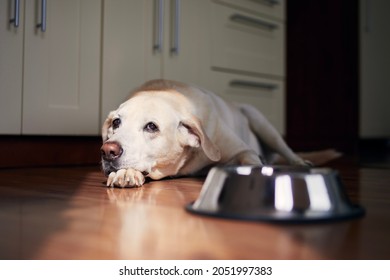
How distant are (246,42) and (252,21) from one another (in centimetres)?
14

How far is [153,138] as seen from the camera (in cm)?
170

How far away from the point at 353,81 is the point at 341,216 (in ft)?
11.8

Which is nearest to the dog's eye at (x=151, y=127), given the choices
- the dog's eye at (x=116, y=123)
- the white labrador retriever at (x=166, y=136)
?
the white labrador retriever at (x=166, y=136)

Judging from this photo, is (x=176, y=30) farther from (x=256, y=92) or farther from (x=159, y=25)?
(x=256, y=92)

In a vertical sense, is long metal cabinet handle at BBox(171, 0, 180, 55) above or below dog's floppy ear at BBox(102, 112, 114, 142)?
above

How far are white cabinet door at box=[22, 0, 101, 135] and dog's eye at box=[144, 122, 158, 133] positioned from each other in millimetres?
714

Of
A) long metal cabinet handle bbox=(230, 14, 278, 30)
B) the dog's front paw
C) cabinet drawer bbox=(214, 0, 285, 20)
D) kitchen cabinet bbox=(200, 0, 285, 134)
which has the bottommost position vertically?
the dog's front paw

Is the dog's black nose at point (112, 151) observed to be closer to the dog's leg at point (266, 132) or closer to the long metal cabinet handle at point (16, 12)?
the long metal cabinet handle at point (16, 12)

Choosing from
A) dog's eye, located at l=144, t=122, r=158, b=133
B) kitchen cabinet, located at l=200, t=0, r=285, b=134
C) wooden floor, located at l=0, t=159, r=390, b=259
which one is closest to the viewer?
wooden floor, located at l=0, t=159, r=390, b=259

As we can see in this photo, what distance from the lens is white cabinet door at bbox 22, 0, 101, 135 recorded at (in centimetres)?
216

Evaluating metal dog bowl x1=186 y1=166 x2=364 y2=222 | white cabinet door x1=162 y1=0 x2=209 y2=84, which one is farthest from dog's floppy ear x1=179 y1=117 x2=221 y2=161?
white cabinet door x1=162 y1=0 x2=209 y2=84

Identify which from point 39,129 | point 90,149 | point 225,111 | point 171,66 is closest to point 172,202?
point 225,111

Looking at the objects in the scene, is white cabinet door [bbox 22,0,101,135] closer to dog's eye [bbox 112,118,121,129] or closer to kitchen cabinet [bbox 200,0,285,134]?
dog's eye [bbox 112,118,121,129]

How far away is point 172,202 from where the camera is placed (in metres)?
1.29
